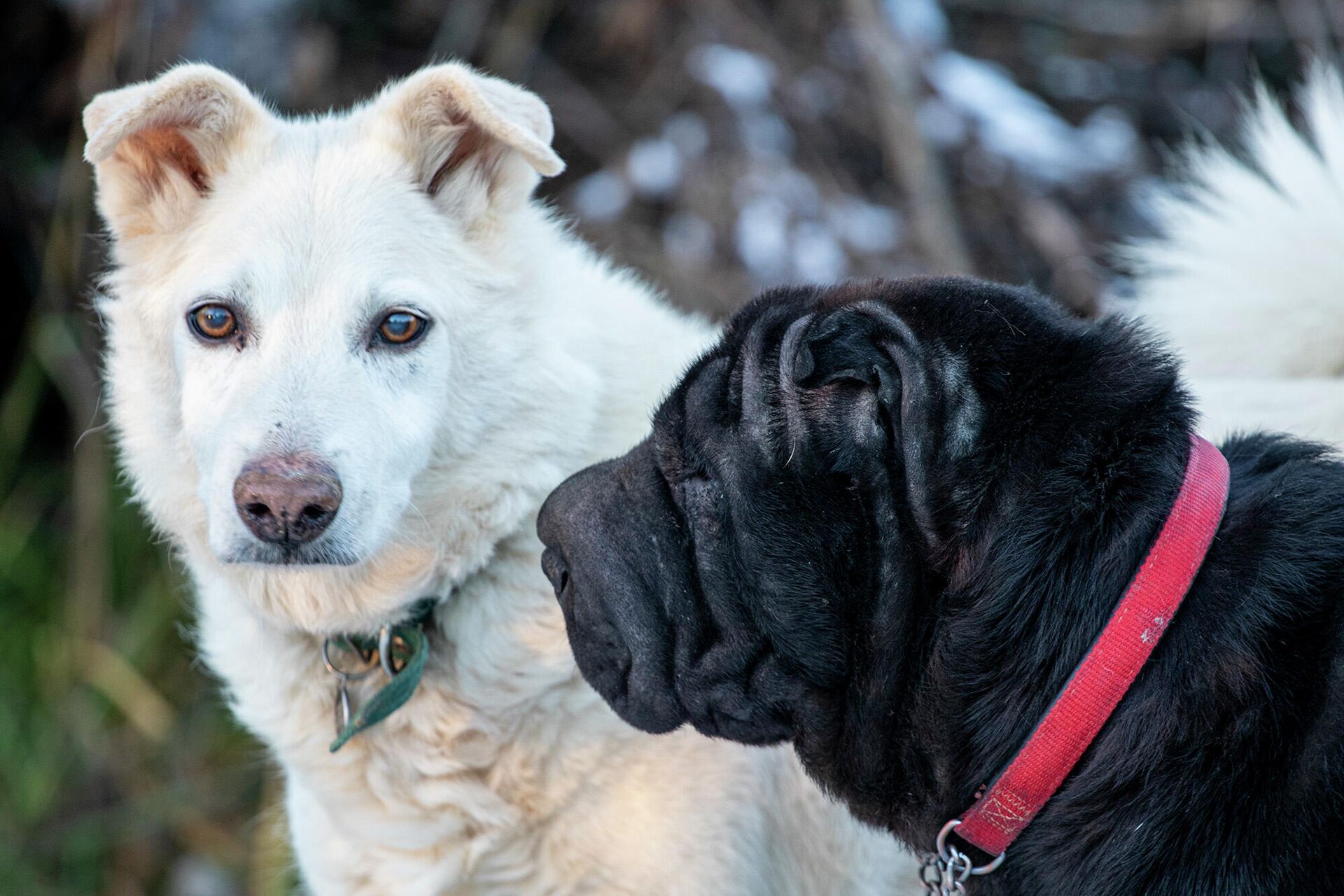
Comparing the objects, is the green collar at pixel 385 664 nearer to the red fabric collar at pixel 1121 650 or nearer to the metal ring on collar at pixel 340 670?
the metal ring on collar at pixel 340 670

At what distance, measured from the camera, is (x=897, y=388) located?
75.8 inches

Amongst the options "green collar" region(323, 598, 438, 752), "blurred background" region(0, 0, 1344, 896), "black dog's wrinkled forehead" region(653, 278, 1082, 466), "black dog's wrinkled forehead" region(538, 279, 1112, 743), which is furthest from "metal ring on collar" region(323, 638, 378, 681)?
"blurred background" region(0, 0, 1344, 896)

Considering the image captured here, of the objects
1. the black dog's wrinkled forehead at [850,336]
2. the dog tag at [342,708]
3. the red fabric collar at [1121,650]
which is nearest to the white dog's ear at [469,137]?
the black dog's wrinkled forehead at [850,336]

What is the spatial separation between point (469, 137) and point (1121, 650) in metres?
1.76

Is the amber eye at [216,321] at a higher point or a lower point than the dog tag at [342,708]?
higher

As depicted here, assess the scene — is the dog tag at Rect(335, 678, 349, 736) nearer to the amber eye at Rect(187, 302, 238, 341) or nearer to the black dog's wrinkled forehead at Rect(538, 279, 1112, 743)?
the black dog's wrinkled forehead at Rect(538, 279, 1112, 743)

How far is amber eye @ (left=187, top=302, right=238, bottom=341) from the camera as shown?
2.42m

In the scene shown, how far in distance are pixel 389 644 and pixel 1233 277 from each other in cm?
237

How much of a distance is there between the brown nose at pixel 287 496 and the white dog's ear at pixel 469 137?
2.58 ft

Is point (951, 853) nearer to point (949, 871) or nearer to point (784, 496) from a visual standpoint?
point (949, 871)

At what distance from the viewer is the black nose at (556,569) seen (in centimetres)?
225

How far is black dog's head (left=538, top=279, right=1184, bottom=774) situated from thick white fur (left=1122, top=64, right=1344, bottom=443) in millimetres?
1208

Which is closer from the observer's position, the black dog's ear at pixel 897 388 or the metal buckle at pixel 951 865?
the black dog's ear at pixel 897 388

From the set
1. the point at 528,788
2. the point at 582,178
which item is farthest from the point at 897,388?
the point at 582,178
